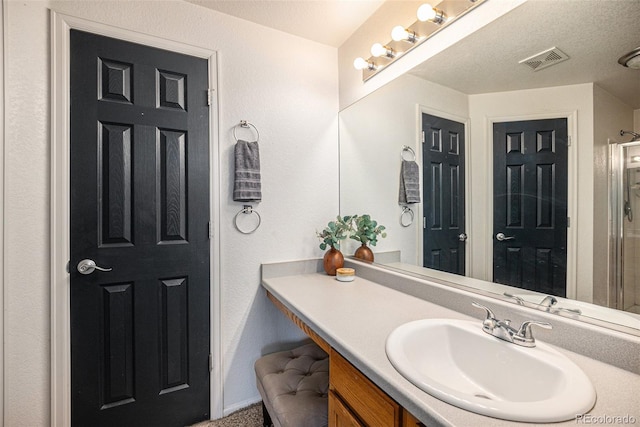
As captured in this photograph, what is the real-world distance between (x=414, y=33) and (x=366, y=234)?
1089mm

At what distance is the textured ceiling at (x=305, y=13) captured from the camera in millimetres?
1534

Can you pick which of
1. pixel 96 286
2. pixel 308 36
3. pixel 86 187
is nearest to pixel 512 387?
pixel 96 286

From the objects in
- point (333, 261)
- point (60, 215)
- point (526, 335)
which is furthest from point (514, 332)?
point (60, 215)

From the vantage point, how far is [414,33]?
4.43 ft

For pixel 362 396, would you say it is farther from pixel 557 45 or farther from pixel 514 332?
pixel 557 45

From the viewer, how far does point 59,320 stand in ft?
4.21

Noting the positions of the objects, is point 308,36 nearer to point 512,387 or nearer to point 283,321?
point 283,321

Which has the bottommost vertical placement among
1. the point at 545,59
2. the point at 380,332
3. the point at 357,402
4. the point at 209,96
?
the point at 357,402

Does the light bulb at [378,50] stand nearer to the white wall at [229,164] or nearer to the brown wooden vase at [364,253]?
the white wall at [229,164]

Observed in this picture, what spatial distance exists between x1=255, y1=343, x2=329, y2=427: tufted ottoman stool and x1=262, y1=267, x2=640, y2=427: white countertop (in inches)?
12.0

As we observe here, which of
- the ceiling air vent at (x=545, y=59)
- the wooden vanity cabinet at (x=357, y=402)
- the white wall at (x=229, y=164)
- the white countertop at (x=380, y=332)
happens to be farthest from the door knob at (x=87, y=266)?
the ceiling air vent at (x=545, y=59)

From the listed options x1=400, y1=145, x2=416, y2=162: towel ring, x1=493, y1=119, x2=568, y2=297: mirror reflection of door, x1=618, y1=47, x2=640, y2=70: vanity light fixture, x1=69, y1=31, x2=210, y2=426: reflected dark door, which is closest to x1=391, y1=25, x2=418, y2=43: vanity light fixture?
x1=400, y1=145, x2=416, y2=162: towel ring

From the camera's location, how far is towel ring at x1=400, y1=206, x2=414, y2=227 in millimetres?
1511

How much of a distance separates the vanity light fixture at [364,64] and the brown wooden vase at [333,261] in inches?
43.4
